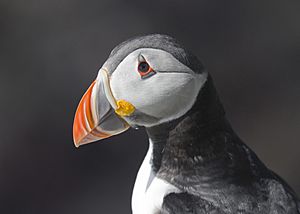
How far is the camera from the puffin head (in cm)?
200

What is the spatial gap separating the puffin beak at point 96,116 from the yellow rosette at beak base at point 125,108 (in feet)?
0.08

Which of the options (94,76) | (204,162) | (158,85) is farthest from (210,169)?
(94,76)

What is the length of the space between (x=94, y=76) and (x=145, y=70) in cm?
219

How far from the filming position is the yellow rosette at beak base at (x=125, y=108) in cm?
207

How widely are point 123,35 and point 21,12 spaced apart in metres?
0.67

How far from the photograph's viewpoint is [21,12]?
4.42 metres

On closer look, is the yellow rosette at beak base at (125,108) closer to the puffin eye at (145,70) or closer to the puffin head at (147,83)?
the puffin head at (147,83)

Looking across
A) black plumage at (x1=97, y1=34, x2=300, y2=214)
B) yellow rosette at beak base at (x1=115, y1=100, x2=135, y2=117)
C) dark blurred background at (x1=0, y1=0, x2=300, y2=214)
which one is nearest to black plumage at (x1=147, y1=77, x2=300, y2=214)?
black plumage at (x1=97, y1=34, x2=300, y2=214)

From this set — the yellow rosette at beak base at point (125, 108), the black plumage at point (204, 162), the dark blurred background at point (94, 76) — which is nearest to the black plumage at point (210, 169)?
the black plumage at point (204, 162)

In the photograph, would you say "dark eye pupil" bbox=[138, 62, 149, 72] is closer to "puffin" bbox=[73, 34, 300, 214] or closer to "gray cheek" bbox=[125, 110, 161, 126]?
"puffin" bbox=[73, 34, 300, 214]

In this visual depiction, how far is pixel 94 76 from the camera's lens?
4.17 metres

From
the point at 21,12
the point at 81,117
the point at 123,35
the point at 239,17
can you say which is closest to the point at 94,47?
the point at 123,35

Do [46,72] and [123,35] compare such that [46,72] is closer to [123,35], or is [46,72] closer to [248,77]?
[123,35]

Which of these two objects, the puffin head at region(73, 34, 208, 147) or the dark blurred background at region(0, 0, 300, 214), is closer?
the puffin head at region(73, 34, 208, 147)
